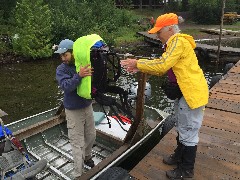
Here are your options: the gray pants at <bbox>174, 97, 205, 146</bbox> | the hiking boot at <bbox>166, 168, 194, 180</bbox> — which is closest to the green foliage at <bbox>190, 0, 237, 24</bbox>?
the hiking boot at <bbox>166, 168, 194, 180</bbox>

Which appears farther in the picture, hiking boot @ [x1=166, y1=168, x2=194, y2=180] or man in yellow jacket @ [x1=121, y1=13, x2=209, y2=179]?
hiking boot @ [x1=166, y1=168, x2=194, y2=180]

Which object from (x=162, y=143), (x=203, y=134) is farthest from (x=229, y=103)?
(x=162, y=143)

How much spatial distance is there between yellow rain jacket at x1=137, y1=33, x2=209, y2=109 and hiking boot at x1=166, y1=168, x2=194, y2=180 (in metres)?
1.29

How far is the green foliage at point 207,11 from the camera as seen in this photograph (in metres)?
34.8

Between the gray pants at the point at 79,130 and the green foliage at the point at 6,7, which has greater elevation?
the green foliage at the point at 6,7

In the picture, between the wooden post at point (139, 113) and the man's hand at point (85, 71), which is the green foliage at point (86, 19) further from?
the man's hand at point (85, 71)

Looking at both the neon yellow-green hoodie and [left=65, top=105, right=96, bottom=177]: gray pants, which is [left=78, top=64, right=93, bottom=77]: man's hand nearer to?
the neon yellow-green hoodie

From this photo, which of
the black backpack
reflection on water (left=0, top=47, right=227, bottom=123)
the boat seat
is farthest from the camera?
reflection on water (left=0, top=47, right=227, bottom=123)

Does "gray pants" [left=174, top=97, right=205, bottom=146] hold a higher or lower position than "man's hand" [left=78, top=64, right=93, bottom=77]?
lower

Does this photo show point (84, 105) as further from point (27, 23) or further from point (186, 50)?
point (27, 23)

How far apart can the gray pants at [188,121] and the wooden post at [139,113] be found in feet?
3.69

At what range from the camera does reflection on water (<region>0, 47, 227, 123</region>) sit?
459 inches

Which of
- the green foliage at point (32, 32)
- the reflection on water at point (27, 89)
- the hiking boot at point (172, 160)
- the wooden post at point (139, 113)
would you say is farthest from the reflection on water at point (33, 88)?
the hiking boot at point (172, 160)

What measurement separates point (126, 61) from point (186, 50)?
2.90 feet
